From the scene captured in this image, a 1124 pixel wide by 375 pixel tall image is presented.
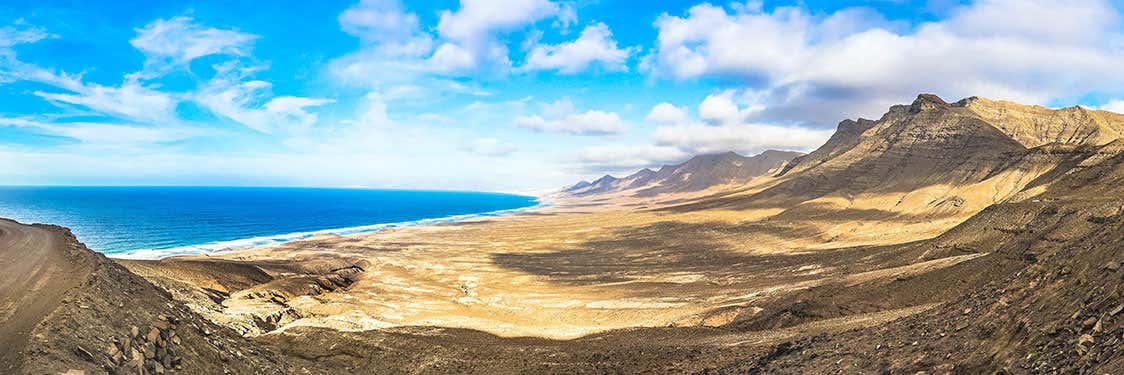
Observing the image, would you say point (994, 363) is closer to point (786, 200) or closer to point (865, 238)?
point (865, 238)

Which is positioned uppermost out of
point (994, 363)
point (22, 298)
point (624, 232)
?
point (22, 298)

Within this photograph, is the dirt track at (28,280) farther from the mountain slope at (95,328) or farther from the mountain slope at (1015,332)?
the mountain slope at (1015,332)

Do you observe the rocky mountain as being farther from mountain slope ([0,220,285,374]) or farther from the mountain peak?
mountain slope ([0,220,285,374])

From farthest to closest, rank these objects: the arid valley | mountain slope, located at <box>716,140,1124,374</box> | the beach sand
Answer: the beach sand < the arid valley < mountain slope, located at <box>716,140,1124,374</box>

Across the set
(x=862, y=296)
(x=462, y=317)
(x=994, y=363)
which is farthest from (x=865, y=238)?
(x=994, y=363)

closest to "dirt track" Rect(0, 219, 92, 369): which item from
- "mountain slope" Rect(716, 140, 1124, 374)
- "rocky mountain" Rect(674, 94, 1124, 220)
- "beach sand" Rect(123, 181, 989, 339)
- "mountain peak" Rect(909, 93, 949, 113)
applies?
"beach sand" Rect(123, 181, 989, 339)

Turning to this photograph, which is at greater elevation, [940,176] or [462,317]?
[940,176]

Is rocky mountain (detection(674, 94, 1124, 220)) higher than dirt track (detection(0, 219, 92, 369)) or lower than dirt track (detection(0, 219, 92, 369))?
higher

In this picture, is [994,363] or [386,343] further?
[386,343]
